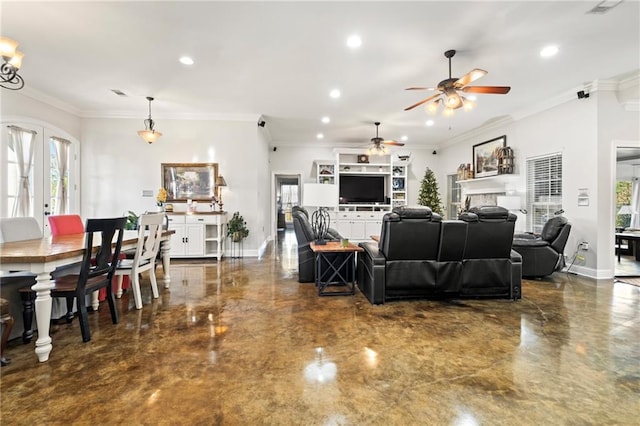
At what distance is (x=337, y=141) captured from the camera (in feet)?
28.0

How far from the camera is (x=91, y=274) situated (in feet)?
7.93

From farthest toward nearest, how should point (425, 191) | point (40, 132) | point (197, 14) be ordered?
point (425, 191) → point (40, 132) → point (197, 14)

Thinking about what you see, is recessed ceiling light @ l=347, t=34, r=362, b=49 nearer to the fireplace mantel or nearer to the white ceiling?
the white ceiling

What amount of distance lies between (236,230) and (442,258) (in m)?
3.97

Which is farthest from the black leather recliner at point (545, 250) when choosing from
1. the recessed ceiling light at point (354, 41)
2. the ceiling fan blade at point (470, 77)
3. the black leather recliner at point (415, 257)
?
the recessed ceiling light at point (354, 41)

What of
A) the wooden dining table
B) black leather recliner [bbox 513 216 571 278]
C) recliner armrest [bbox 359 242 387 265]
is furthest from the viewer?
black leather recliner [bbox 513 216 571 278]

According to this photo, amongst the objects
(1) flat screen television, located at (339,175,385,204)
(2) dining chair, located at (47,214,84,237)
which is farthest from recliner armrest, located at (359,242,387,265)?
(1) flat screen television, located at (339,175,385,204)

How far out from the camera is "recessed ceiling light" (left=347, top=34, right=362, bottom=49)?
125 inches

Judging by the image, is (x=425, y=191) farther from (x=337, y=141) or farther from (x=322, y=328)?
(x=322, y=328)

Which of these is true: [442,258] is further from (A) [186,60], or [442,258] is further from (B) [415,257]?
(A) [186,60]

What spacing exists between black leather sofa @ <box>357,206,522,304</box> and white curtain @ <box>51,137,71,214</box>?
224 inches

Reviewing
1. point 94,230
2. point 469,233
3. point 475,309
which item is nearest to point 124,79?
point 94,230

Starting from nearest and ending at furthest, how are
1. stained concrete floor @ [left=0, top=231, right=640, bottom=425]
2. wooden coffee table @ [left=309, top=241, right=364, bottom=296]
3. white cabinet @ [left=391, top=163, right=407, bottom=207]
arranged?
1. stained concrete floor @ [left=0, top=231, right=640, bottom=425]
2. wooden coffee table @ [left=309, top=241, right=364, bottom=296]
3. white cabinet @ [left=391, top=163, right=407, bottom=207]

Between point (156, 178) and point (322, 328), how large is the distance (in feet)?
16.9
